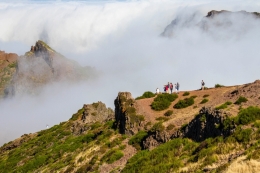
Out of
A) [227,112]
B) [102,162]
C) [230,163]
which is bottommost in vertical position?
[102,162]

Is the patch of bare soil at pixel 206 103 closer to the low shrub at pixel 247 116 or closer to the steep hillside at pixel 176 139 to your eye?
the steep hillside at pixel 176 139

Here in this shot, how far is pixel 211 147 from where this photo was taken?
81.8 ft

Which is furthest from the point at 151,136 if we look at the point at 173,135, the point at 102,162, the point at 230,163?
the point at 230,163

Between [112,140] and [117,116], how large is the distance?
6831mm

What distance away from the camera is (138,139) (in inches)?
1425

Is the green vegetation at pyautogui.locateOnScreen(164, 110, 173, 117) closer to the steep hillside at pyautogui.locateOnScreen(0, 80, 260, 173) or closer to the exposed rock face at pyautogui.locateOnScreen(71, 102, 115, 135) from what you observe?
the steep hillside at pyautogui.locateOnScreen(0, 80, 260, 173)

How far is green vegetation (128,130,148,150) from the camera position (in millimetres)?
35469

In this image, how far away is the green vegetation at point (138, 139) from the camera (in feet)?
116

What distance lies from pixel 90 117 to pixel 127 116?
91.3ft

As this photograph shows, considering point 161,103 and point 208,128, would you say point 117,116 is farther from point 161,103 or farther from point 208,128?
point 208,128

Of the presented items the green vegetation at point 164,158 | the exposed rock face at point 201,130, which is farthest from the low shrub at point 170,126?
the green vegetation at point 164,158

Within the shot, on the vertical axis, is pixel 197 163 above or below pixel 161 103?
below

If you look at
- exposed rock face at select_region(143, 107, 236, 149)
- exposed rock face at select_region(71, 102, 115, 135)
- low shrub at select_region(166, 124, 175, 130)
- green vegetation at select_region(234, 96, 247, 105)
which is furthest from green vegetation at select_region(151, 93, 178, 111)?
exposed rock face at select_region(71, 102, 115, 135)

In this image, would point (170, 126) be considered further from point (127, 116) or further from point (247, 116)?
point (247, 116)
